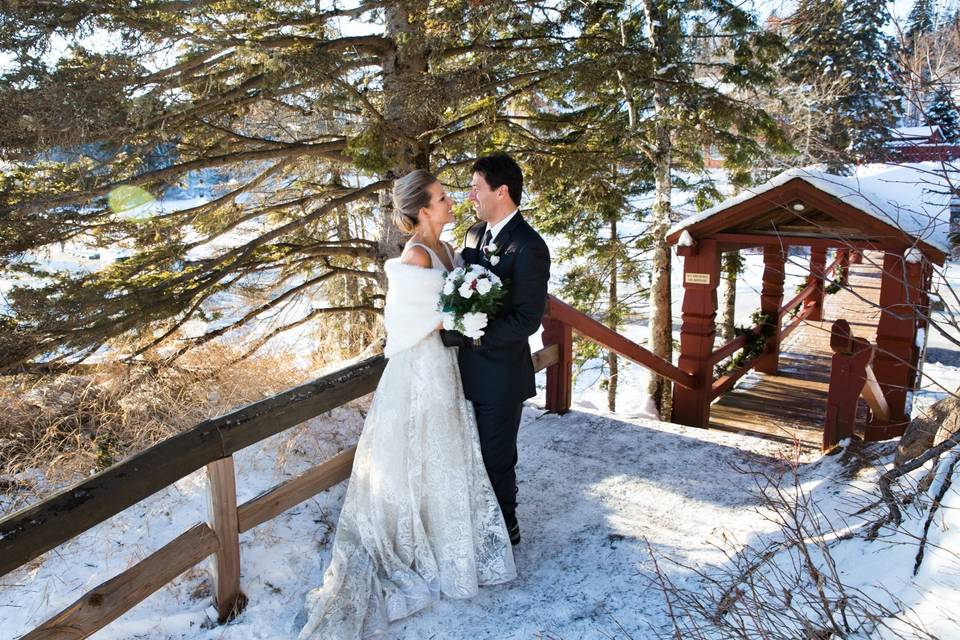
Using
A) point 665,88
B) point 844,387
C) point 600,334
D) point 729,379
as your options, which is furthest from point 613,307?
point 844,387

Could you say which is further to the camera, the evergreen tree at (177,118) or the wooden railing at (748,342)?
the wooden railing at (748,342)

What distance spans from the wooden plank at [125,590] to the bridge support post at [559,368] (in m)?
3.04

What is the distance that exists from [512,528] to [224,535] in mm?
1424

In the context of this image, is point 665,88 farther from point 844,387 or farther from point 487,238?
point 487,238

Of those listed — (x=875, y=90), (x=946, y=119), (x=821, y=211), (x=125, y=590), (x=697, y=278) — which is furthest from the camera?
(x=697, y=278)

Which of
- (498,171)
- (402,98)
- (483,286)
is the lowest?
(483,286)

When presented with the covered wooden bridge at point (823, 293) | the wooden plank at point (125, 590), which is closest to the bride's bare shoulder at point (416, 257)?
the wooden plank at point (125, 590)

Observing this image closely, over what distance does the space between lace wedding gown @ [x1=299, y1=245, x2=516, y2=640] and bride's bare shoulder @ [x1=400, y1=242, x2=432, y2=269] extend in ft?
0.14

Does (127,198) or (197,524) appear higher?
(127,198)

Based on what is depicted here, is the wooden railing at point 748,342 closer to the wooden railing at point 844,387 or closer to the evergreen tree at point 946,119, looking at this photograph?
the wooden railing at point 844,387

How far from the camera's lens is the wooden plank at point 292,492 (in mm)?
2967

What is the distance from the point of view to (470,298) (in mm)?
2879

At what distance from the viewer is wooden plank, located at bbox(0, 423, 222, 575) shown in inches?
82.4

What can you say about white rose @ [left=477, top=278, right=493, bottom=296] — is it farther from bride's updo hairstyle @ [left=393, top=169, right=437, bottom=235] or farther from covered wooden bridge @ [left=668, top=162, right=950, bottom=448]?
covered wooden bridge @ [left=668, top=162, right=950, bottom=448]
